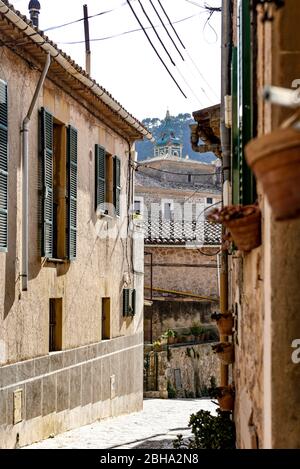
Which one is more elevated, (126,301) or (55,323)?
(126,301)

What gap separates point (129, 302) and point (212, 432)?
8.47m

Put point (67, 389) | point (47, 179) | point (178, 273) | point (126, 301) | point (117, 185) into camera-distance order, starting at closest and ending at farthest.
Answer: point (47, 179) < point (67, 389) < point (117, 185) < point (126, 301) < point (178, 273)

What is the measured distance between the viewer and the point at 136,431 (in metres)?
12.9

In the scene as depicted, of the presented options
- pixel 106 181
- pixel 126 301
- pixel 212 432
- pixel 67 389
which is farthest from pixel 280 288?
pixel 126 301

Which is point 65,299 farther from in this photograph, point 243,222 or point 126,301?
point 243,222

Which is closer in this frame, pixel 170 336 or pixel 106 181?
pixel 106 181

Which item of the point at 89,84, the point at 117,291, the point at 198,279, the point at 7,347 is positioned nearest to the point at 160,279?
the point at 198,279

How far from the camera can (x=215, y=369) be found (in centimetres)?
2248

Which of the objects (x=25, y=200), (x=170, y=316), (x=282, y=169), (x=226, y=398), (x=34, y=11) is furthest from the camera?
(x=170, y=316)

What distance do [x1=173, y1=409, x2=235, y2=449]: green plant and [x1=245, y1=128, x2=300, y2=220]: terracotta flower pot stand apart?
5.65m

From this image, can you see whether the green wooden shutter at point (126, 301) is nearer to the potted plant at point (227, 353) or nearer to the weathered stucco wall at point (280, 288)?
the potted plant at point (227, 353)

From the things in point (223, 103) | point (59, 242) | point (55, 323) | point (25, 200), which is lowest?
point (55, 323)

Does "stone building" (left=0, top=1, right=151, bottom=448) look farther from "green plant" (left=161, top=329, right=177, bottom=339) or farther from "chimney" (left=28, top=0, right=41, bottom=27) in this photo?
"green plant" (left=161, top=329, right=177, bottom=339)
